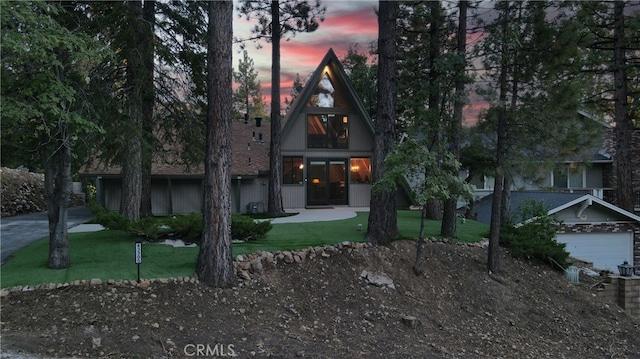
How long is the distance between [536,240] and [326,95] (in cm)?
1069

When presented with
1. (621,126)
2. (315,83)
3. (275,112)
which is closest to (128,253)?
(275,112)

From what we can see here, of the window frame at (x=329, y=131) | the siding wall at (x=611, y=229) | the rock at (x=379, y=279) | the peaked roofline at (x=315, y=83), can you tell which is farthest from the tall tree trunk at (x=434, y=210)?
the rock at (x=379, y=279)

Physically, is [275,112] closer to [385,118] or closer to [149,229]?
[385,118]

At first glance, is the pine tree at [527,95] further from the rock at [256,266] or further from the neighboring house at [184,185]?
the neighboring house at [184,185]

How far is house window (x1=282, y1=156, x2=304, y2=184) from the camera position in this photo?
17750mm

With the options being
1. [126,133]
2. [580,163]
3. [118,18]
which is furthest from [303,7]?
[580,163]

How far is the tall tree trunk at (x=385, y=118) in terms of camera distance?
30.2ft

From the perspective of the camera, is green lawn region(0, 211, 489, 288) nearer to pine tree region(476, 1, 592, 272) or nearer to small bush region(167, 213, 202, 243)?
small bush region(167, 213, 202, 243)

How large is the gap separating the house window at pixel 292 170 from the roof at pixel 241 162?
0.80 meters

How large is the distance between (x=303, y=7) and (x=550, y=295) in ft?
40.7

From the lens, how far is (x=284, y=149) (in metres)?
17.6

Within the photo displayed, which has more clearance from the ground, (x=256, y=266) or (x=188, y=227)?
(x=188, y=227)

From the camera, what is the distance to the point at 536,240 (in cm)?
1006

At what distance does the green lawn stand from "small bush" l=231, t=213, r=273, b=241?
6.4 inches
